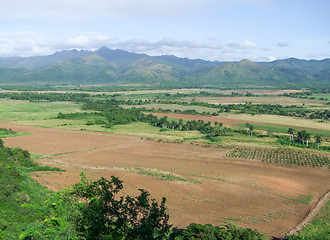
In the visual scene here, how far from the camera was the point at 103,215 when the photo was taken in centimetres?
1484

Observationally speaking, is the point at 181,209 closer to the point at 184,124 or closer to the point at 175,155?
the point at 175,155

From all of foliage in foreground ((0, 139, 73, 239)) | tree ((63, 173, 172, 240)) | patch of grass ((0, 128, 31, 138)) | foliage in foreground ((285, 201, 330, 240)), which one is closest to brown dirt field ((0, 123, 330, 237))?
foliage in foreground ((285, 201, 330, 240))

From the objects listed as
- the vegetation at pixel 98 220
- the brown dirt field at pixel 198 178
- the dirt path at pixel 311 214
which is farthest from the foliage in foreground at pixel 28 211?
the dirt path at pixel 311 214

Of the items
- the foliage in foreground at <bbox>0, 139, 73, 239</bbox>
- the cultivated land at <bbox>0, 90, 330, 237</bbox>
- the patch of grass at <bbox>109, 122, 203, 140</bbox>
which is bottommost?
the patch of grass at <bbox>109, 122, 203, 140</bbox>

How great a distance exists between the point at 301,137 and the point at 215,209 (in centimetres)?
4399

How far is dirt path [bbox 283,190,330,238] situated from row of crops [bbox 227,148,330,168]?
45.1 feet

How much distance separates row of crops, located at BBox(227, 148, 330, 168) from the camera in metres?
50.1

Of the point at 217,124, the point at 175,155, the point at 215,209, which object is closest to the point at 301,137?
the point at 217,124

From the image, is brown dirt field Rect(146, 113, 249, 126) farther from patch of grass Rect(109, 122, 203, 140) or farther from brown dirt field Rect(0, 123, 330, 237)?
brown dirt field Rect(0, 123, 330, 237)

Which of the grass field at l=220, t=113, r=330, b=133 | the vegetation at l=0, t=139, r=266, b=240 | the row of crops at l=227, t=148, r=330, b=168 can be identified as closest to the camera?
the vegetation at l=0, t=139, r=266, b=240

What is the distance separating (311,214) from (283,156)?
25.2 meters

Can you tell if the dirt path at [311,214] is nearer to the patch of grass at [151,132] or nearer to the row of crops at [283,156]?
the row of crops at [283,156]

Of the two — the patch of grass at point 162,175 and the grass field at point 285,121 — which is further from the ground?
the patch of grass at point 162,175

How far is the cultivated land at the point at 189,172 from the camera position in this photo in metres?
30.0
